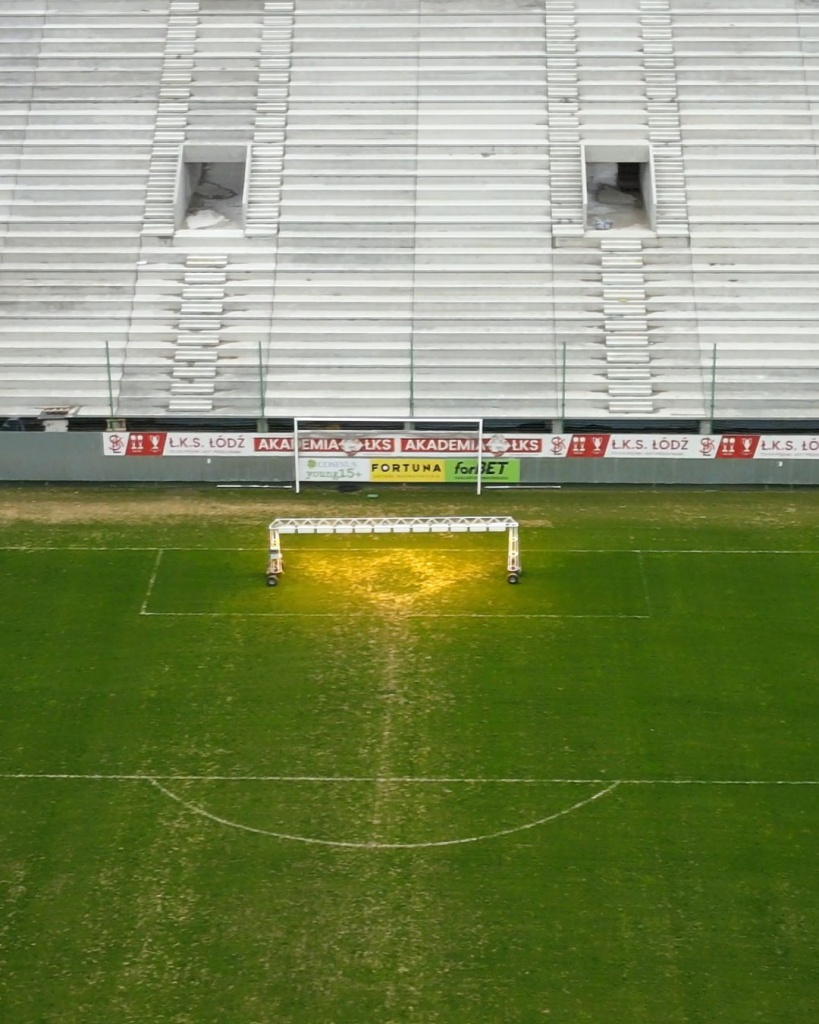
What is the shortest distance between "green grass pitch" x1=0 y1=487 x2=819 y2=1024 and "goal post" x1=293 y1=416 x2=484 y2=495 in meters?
2.41

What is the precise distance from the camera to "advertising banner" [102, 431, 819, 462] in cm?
4722

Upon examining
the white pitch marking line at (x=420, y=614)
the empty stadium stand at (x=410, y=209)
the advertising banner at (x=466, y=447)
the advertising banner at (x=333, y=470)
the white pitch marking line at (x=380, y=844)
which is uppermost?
the empty stadium stand at (x=410, y=209)

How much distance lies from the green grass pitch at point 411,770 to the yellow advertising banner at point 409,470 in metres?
1.68

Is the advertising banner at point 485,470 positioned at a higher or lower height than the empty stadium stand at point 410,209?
lower

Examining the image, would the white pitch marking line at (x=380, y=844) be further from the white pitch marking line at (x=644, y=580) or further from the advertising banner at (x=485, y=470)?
the advertising banner at (x=485, y=470)

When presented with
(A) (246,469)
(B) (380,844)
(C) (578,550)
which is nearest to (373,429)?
(A) (246,469)

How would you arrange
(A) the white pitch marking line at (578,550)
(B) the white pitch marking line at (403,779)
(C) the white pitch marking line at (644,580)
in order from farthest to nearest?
1. (A) the white pitch marking line at (578,550)
2. (C) the white pitch marking line at (644,580)
3. (B) the white pitch marking line at (403,779)

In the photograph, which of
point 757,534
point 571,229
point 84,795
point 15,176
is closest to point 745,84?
point 571,229

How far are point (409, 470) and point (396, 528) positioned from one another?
766 cm

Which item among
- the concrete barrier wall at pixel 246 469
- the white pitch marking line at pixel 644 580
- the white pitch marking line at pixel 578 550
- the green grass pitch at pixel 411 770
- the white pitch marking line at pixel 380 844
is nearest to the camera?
the green grass pitch at pixel 411 770

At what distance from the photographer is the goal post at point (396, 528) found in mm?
40009

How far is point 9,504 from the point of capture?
46844 millimetres

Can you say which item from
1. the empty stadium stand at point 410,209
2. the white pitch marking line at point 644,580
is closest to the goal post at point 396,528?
the white pitch marking line at point 644,580

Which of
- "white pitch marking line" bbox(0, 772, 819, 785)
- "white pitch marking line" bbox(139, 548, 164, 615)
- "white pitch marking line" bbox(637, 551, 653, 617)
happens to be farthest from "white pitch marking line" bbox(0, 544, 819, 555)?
"white pitch marking line" bbox(0, 772, 819, 785)
